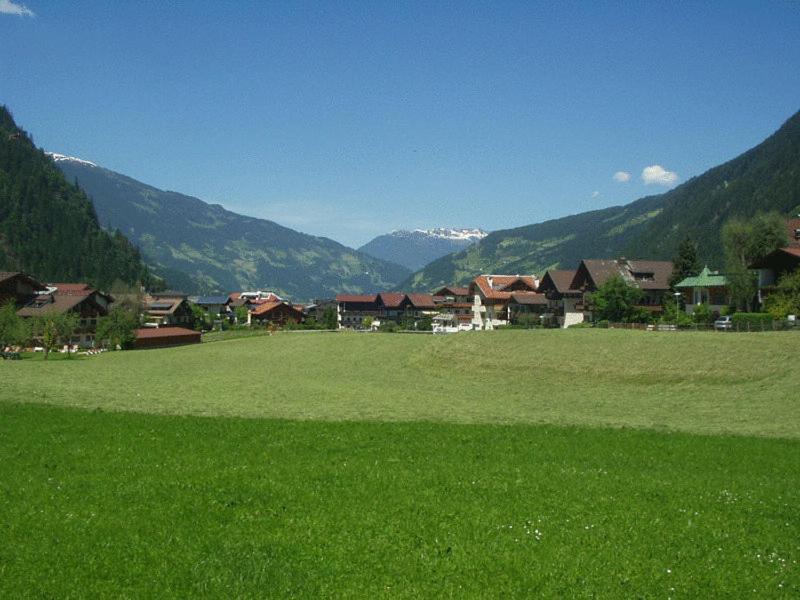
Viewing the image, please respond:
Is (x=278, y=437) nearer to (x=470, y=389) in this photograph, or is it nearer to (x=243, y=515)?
(x=243, y=515)

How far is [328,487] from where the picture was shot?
15.8 m

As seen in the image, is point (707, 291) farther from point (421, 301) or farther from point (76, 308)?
point (421, 301)

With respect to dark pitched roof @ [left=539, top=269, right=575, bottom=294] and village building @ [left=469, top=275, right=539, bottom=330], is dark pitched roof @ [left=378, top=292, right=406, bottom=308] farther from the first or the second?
dark pitched roof @ [left=539, top=269, right=575, bottom=294]

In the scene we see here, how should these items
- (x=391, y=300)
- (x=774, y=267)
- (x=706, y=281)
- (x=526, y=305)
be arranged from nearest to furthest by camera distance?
(x=774, y=267)
(x=706, y=281)
(x=526, y=305)
(x=391, y=300)

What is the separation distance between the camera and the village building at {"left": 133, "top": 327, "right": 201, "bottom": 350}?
10269 cm

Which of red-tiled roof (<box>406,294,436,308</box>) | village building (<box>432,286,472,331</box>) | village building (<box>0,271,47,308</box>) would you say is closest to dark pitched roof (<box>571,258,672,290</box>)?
village building (<box>432,286,472,331</box>)

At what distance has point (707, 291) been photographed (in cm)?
9375

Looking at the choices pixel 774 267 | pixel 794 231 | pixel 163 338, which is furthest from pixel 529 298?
pixel 163 338

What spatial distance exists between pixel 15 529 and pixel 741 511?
1511 centimetres

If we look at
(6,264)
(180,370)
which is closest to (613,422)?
(180,370)

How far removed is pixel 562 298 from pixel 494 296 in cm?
2372

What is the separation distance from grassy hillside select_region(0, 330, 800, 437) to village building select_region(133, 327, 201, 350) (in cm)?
2866

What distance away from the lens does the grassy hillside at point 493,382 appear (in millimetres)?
33219

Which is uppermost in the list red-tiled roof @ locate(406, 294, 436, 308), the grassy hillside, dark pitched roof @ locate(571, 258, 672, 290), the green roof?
dark pitched roof @ locate(571, 258, 672, 290)
